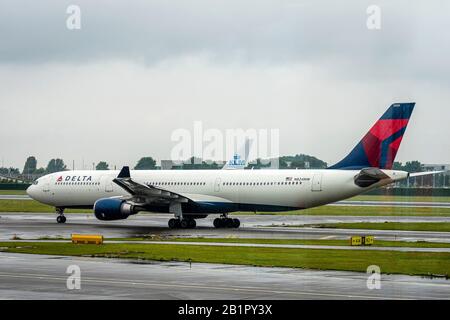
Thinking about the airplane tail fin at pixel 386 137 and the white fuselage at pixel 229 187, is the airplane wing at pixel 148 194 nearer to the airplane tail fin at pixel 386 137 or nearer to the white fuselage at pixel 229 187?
the white fuselage at pixel 229 187

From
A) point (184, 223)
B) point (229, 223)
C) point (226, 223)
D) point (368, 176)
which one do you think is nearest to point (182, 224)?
point (184, 223)

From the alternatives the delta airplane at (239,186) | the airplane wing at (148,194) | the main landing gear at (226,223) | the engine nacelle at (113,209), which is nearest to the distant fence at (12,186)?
the delta airplane at (239,186)

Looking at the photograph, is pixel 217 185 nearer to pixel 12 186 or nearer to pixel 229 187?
pixel 229 187

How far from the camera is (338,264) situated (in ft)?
108

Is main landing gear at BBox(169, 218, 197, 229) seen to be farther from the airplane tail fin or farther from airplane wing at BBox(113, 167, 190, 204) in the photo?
the airplane tail fin

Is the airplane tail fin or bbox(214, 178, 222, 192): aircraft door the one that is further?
bbox(214, 178, 222, 192): aircraft door

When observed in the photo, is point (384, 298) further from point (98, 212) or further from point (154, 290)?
point (98, 212)

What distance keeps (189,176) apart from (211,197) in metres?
2.89

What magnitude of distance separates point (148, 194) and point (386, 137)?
655 inches

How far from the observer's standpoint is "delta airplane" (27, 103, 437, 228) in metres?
54.7

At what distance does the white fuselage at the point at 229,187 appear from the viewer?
184 ft

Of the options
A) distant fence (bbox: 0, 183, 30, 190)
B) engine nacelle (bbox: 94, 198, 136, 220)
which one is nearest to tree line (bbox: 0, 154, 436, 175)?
distant fence (bbox: 0, 183, 30, 190)

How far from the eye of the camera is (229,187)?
197 feet

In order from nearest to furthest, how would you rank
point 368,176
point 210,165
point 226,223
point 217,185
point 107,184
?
point 368,176 < point 217,185 < point 226,223 < point 107,184 < point 210,165
